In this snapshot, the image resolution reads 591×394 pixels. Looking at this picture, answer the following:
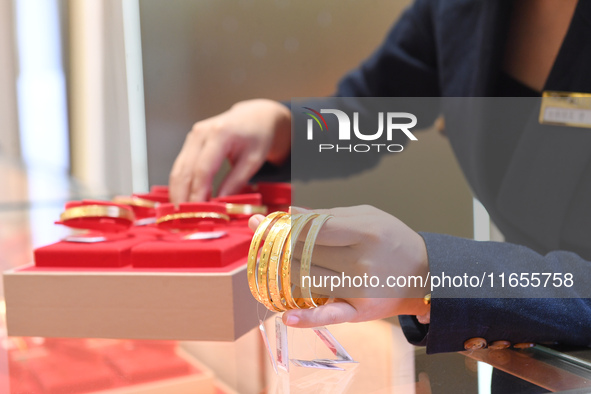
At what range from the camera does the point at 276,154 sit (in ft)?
2.55

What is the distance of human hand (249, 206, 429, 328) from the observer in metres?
0.28

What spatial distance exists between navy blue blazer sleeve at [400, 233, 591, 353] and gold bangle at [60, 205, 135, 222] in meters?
0.29

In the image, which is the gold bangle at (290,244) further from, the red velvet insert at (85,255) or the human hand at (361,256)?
the red velvet insert at (85,255)

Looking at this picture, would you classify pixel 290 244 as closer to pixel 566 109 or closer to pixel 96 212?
pixel 566 109

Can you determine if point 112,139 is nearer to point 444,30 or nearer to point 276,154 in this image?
point 276,154

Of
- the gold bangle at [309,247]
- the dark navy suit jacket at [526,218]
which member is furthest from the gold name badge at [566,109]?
the gold bangle at [309,247]

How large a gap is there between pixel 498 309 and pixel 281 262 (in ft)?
0.45

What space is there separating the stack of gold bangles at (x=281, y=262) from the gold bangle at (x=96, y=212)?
0.25 m

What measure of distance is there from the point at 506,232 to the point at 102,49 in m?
1.11

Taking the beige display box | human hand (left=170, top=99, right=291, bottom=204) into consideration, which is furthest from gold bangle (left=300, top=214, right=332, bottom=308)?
human hand (left=170, top=99, right=291, bottom=204)

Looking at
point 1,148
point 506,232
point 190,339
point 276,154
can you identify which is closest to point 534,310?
point 506,232

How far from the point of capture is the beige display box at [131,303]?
1.25ft

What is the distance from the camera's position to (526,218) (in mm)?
276

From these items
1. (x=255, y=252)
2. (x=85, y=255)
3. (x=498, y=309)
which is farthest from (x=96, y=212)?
(x=498, y=309)
